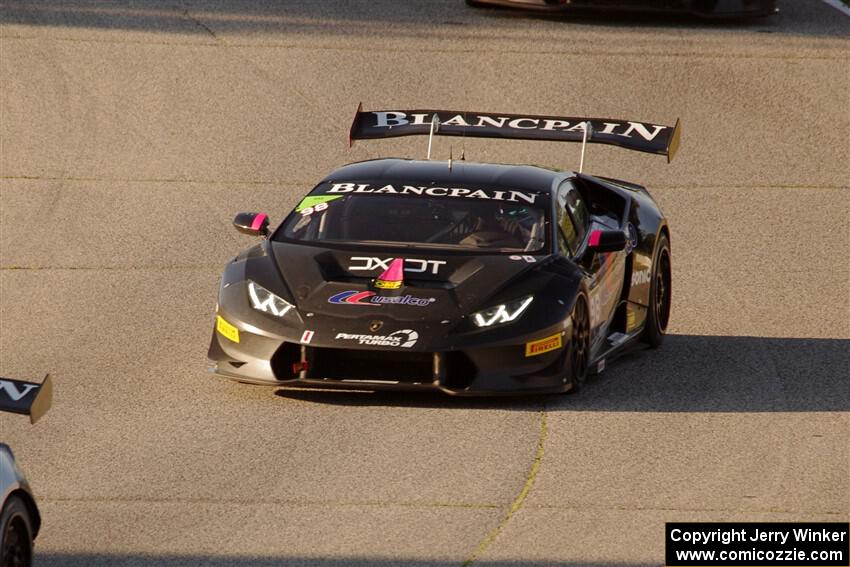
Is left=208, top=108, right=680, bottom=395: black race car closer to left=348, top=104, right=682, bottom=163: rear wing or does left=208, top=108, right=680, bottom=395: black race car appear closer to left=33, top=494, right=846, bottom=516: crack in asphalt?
left=348, top=104, right=682, bottom=163: rear wing

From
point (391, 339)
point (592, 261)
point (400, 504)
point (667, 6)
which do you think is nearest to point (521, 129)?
point (592, 261)

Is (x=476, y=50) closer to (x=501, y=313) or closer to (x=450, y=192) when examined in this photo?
(x=450, y=192)

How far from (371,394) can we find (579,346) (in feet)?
4.04

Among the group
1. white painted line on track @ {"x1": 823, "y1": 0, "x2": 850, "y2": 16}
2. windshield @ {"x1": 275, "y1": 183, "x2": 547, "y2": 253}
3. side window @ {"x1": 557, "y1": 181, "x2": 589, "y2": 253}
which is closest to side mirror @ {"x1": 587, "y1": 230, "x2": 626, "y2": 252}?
side window @ {"x1": 557, "y1": 181, "x2": 589, "y2": 253}

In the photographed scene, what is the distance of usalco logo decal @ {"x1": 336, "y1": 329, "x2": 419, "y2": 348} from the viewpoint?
1013cm

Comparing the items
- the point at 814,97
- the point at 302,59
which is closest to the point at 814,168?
the point at 814,97

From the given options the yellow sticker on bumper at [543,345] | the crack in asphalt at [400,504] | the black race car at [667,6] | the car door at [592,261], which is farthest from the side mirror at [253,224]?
the black race car at [667,6]

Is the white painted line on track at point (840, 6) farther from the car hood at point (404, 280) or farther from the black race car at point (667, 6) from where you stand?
the car hood at point (404, 280)

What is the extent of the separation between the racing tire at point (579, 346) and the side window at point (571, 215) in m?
0.65

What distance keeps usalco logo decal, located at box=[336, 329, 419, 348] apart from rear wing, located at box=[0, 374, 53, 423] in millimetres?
3573

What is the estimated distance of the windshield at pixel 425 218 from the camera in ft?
36.6

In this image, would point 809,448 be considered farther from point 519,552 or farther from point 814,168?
point 814,168

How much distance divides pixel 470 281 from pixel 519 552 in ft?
9.90

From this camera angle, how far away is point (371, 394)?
10.6 m
